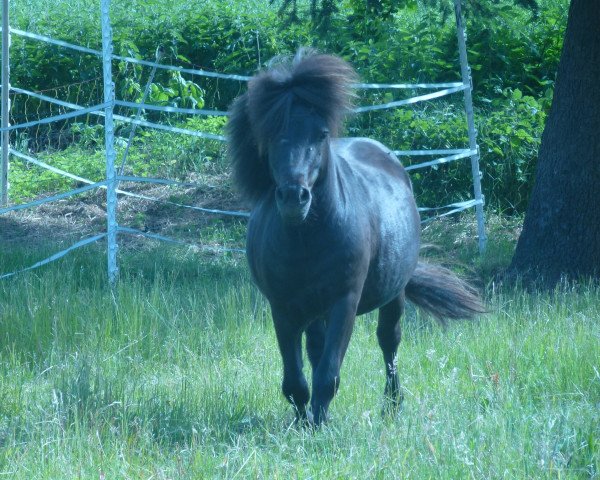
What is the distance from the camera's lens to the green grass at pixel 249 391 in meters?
3.97

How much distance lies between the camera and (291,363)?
4867 millimetres

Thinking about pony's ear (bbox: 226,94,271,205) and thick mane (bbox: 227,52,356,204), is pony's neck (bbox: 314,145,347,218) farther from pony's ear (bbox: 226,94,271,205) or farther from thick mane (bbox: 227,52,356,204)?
pony's ear (bbox: 226,94,271,205)

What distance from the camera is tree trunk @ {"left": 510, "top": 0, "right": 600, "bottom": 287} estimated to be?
855 cm

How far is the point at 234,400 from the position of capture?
5121 millimetres

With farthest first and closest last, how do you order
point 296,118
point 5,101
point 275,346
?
point 5,101 → point 275,346 → point 296,118

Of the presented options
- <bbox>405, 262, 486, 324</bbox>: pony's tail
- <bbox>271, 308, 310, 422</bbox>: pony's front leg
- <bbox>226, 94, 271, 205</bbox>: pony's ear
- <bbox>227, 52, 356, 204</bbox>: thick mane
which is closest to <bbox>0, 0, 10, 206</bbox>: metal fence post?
<bbox>405, 262, 486, 324</bbox>: pony's tail

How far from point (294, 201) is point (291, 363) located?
1.05 meters

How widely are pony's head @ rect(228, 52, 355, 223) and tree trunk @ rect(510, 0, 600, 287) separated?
14.4 feet

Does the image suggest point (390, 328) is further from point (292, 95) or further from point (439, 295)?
point (292, 95)

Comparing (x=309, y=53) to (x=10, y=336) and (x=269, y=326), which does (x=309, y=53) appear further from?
(x=10, y=336)

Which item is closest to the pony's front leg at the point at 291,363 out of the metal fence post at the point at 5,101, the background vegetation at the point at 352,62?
the background vegetation at the point at 352,62

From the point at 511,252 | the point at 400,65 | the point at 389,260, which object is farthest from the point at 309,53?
the point at 400,65

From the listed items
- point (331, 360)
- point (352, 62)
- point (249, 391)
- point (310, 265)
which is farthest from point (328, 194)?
point (352, 62)

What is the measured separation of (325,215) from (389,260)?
0.82 meters
